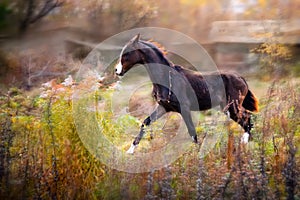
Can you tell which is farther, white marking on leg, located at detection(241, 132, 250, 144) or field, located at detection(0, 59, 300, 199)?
white marking on leg, located at detection(241, 132, 250, 144)

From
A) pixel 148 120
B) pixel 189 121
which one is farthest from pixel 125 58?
pixel 189 121

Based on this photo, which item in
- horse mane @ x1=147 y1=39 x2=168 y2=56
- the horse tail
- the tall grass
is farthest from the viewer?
the horse tail

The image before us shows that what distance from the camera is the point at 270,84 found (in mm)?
7395

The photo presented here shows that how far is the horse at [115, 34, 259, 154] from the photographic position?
6.89 meters

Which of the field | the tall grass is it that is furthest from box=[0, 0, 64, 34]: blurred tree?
the tall grass

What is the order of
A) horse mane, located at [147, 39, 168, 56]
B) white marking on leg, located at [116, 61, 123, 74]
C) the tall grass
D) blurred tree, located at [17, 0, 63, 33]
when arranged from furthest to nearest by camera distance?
1. blurred tree, located at [17, 0, 63, 33]
2. horse mane, located at [147, 39, 168, 56]
3. white marking on leg, located at [116, 61, 123, 74]
4. the tall grass

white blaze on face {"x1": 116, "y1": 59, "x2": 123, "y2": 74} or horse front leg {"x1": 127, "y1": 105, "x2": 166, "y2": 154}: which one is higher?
white blaze on face {"x1": 116, "y1": 59, "x2": 123, "y2": 74}

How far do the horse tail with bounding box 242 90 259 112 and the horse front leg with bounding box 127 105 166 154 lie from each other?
974 millimetres

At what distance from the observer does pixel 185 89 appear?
23.2 ft

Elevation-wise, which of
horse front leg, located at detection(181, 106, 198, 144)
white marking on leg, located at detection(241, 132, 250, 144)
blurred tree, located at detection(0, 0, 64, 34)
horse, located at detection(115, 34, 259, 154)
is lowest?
white marking on leg, located at detection(241, 132, 250, 144)

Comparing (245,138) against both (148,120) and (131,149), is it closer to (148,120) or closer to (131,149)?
(148,120)

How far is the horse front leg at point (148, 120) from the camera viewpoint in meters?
7.03

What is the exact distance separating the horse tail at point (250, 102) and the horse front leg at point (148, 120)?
3.20ft

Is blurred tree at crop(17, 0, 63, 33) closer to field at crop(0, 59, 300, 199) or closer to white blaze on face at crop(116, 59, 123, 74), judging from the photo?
field at crop(0, 59, 300, 199)
